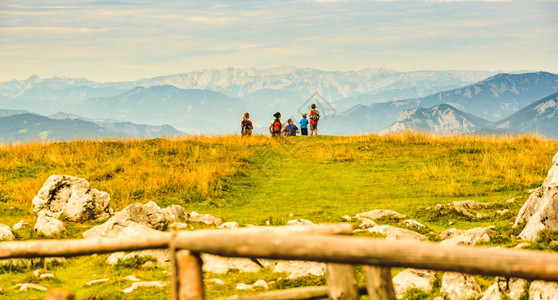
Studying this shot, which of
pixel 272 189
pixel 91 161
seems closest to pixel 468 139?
pixel 272 189

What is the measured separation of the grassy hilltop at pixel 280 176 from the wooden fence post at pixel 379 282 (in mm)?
6616

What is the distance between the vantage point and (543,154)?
93.2 ft

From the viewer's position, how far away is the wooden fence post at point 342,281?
4.55m

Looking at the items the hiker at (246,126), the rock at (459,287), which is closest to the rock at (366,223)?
the rock at (459,287)

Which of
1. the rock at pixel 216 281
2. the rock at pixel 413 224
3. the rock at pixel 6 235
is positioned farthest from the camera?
the rock at pixel 413 224

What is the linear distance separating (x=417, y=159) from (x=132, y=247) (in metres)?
26.0

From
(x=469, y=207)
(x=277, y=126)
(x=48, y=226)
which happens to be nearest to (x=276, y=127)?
(x=277, y=126)

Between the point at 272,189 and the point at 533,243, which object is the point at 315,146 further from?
the point at 533,243

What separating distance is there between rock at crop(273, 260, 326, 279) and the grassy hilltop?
0.41m

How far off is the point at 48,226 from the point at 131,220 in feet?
9.37

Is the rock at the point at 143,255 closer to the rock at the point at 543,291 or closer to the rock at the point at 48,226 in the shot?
the rock at the point at 48,226

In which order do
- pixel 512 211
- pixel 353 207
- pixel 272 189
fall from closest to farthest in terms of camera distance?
pixel 512 211
pixel 353 207
pixel 272 189

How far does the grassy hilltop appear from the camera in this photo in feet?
58.0

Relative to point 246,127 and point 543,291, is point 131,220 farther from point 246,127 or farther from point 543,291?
point 246,127
